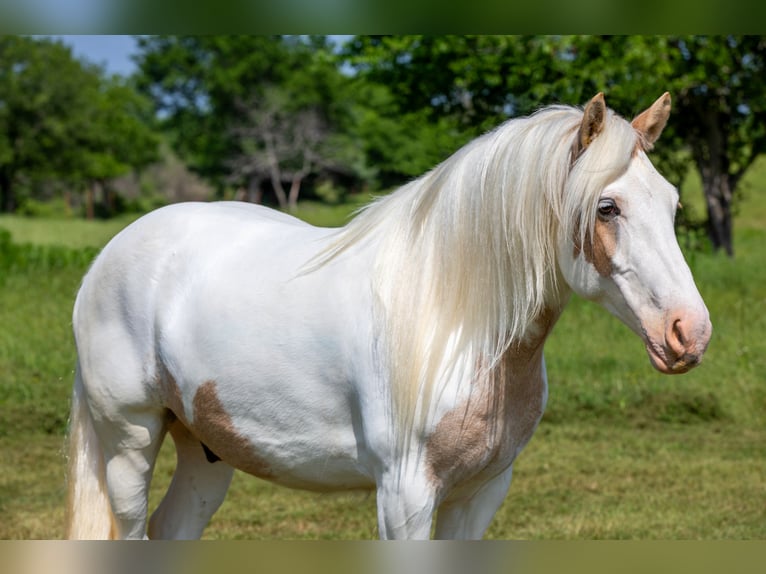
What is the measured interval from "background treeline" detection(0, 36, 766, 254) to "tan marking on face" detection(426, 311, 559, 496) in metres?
7.34

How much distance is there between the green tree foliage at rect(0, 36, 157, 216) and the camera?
116ft

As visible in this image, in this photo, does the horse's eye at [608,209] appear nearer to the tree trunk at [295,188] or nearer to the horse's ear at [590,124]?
the horse's ear at [590,124]

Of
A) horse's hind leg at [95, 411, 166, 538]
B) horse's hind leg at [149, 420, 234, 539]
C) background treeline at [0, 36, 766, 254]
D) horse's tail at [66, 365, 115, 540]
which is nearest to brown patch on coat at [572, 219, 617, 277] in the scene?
horse's hind leg at [95, 411, 166, 538]

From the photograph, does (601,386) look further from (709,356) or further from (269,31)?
(269,31)

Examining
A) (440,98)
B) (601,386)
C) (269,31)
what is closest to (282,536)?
(269,31)

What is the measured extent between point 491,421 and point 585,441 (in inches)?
168

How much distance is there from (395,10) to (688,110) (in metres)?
11.5

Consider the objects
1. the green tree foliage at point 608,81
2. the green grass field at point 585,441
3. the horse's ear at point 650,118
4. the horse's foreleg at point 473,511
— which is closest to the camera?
the horse's ear at point 650,118

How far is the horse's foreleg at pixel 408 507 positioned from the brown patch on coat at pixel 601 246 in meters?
0.70

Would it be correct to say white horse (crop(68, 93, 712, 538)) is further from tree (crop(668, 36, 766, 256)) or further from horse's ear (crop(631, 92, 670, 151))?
tree (crop(668, 36, 766, 256))

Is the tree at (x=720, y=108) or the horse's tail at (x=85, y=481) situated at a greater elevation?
the tree at (x=720, y=108)

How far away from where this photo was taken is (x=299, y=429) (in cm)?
268

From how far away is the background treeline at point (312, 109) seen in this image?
10.2 m

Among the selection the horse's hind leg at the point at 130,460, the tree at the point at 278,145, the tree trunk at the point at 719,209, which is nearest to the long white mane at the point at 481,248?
the horse's hind leg at the point at 130,460
